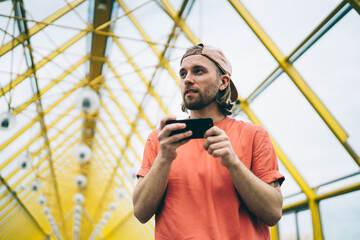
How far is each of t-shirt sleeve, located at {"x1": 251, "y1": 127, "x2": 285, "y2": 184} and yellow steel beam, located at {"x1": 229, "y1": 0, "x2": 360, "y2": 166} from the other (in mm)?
3923

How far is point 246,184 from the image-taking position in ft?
3.64

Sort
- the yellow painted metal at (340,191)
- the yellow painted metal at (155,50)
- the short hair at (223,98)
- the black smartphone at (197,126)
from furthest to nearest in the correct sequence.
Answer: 1. the yellow painted metal at (155,50)
2. the yellow painted metal at (340,191)
3. the short hair at (223,98)
4. the black smartphone at (197,126)

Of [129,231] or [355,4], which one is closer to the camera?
[355,4]

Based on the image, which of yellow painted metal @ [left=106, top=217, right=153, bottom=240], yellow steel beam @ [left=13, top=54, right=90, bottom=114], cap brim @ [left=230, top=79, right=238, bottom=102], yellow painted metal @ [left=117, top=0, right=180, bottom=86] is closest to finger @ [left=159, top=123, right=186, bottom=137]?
cap brim @ [left=230, top=79, right=238, bottom=102]

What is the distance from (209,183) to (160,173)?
19cm

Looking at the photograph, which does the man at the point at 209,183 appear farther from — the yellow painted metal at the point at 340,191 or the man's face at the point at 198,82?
the yellow painted metal at the point at 340,191

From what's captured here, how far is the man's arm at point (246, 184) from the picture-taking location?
1.10 metres

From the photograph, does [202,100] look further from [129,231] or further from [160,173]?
[129,231]

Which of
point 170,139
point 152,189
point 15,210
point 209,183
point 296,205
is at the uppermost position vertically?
point 15,210

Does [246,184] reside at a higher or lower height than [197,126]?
lower

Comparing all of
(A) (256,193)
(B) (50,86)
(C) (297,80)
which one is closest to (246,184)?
(A) (256,193)

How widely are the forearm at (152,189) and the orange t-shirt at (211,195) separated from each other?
49mm

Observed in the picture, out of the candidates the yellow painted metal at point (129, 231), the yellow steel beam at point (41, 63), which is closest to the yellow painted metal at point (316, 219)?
the yellow steel beam at point (41, 63)

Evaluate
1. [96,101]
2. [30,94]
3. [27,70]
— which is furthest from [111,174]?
[96,101]
